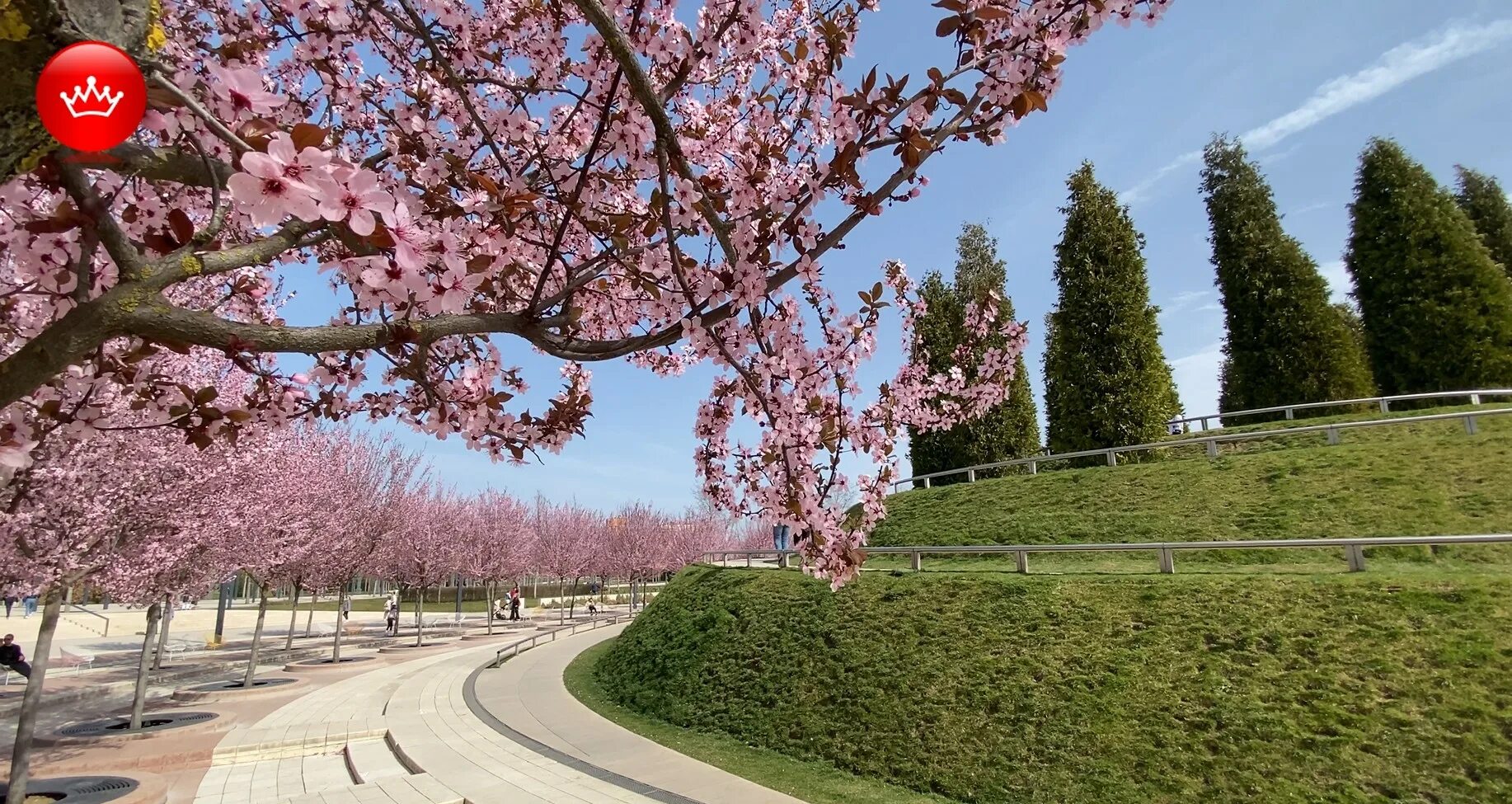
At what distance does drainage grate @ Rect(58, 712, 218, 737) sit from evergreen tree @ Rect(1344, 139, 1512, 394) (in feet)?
103

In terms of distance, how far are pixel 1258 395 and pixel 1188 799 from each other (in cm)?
1991

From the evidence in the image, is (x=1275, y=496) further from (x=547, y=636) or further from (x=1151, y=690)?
(x=547, y=636)

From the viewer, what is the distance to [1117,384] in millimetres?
18047

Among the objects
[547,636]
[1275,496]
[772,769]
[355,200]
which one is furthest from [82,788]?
[1275,496]

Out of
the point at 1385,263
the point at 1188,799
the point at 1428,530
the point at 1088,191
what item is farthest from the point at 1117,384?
the point at 1188,799

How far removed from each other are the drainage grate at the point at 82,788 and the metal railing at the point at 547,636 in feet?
29.6

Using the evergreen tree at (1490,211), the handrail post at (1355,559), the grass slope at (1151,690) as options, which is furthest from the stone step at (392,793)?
the evergreen tree at (1490,211)

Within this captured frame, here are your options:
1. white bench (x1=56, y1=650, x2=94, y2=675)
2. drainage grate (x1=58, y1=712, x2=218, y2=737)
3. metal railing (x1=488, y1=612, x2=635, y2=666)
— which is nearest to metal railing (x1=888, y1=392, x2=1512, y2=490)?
metal railing (x1=488, y1=612, x2=635, y2=666)

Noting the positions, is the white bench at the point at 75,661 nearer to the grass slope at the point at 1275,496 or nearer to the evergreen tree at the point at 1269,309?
the grass slope at the point at 1275,496

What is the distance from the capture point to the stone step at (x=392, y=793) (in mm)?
7434

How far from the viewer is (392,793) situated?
25.2ft

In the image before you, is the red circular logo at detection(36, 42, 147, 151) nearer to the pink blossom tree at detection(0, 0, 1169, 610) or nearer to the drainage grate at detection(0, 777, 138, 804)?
the pink blossom tree at detection(0, 0, 1169, 610)

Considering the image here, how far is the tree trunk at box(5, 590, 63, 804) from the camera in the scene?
7605mm

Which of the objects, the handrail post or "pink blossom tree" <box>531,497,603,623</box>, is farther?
"pink blossom tree" <box>531,497,603,623</box>
